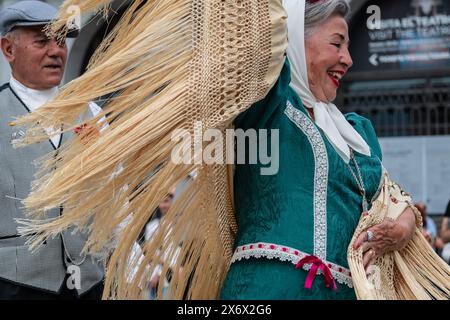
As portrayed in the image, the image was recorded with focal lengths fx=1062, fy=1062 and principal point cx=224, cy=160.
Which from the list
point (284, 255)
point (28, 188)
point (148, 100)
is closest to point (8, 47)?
point (28, 188)

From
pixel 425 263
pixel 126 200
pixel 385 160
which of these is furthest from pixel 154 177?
pixel 385 160

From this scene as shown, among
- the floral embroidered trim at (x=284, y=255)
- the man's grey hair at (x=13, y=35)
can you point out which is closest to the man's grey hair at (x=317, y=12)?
the floral embroidered trim at (x=284, y=255)

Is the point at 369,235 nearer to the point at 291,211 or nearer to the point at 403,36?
the point at 291,211

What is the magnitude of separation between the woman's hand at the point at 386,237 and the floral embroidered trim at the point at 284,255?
0.07 meters

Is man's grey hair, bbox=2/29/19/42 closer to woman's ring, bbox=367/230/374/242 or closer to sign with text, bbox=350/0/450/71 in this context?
woman's ring, bbox=367/230/374/242

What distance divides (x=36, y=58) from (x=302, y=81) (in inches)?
45.0

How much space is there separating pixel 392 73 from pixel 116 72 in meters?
7.41

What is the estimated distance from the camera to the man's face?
3818mm

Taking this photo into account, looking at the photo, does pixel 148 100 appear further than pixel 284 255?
No

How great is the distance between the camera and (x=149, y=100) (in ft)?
9.27

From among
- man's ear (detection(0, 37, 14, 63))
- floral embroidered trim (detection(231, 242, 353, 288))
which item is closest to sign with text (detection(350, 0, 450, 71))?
man's ear (detection(0, 37, 14, 63))

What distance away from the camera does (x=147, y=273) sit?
10.5 feet

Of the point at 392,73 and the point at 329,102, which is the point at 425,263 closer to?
the point at 329,102

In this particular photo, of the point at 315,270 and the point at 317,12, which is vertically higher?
the point at 317,12
